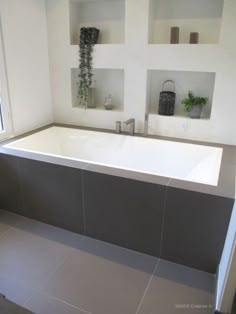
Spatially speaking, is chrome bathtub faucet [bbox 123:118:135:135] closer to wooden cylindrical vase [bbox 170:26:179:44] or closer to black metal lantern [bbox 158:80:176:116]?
black metal lantern [bbox 158:80:176:116]

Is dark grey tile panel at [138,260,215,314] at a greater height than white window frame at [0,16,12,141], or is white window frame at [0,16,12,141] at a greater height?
white window frame at [0,16,12,141]

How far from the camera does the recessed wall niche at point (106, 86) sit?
3121 millimetres

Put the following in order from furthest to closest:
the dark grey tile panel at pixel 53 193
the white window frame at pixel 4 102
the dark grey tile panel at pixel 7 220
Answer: the white window frame at pixel 4 102
the dark grey tile panel at pixel 7 220
the dark grey tile panel at pixel 53 193

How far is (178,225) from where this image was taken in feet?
5.86

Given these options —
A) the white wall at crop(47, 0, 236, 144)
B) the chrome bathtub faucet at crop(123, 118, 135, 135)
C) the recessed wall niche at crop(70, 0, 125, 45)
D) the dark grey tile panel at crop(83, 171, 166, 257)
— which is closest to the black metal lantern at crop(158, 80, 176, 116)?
the white wall at crop(47, 0, 236, 144)

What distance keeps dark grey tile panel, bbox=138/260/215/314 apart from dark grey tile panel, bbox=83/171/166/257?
185 millimetres

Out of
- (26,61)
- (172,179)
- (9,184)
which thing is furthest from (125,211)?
(26,61)

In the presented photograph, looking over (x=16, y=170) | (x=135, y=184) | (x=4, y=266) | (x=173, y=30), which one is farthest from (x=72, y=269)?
(x=173, y=30)

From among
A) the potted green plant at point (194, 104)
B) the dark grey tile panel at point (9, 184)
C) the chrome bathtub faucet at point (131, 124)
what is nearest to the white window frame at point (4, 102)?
the dark grey tile panel at point (9, 184)

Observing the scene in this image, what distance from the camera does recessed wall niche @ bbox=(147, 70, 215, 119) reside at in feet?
8.97

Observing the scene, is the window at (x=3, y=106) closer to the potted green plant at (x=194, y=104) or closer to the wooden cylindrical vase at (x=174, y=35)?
the wooden cylindrical vase at (x=174, y=35)

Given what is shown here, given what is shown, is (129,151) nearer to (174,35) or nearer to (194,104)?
(194,104)

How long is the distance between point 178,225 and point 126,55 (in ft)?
6.10

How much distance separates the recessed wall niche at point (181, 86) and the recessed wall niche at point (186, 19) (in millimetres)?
323
